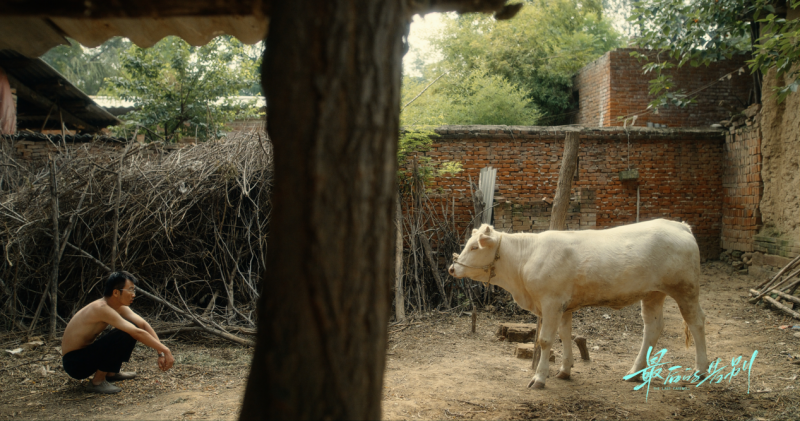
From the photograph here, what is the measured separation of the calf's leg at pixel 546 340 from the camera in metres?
4.98

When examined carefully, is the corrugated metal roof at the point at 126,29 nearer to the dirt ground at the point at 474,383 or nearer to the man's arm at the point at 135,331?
the man's arm at the point at 135,331

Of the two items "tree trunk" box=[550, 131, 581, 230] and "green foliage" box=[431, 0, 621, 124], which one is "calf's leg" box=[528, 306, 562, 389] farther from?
"green foliage" box=[431, 0, 621, 124]

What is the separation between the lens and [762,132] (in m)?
9.99

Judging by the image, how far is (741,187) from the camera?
1057cm

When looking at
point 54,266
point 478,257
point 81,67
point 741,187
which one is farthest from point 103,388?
point 81,67

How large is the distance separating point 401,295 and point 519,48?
13.1m

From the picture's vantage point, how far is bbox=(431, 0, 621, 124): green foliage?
17.1 m

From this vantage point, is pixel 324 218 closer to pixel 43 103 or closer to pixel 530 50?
pixel 43 103

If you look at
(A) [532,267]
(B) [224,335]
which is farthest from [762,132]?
(B) [224,335]

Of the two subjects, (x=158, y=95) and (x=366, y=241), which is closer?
(x=366, y=241)

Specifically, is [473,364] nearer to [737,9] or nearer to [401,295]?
[401,295]

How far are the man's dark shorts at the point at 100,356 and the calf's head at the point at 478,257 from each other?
349 centimetres

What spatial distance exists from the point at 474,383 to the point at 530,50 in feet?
50.5

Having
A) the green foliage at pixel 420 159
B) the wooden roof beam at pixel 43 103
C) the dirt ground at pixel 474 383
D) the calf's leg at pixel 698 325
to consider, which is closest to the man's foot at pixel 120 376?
the dirt ground at pixel 474 383
